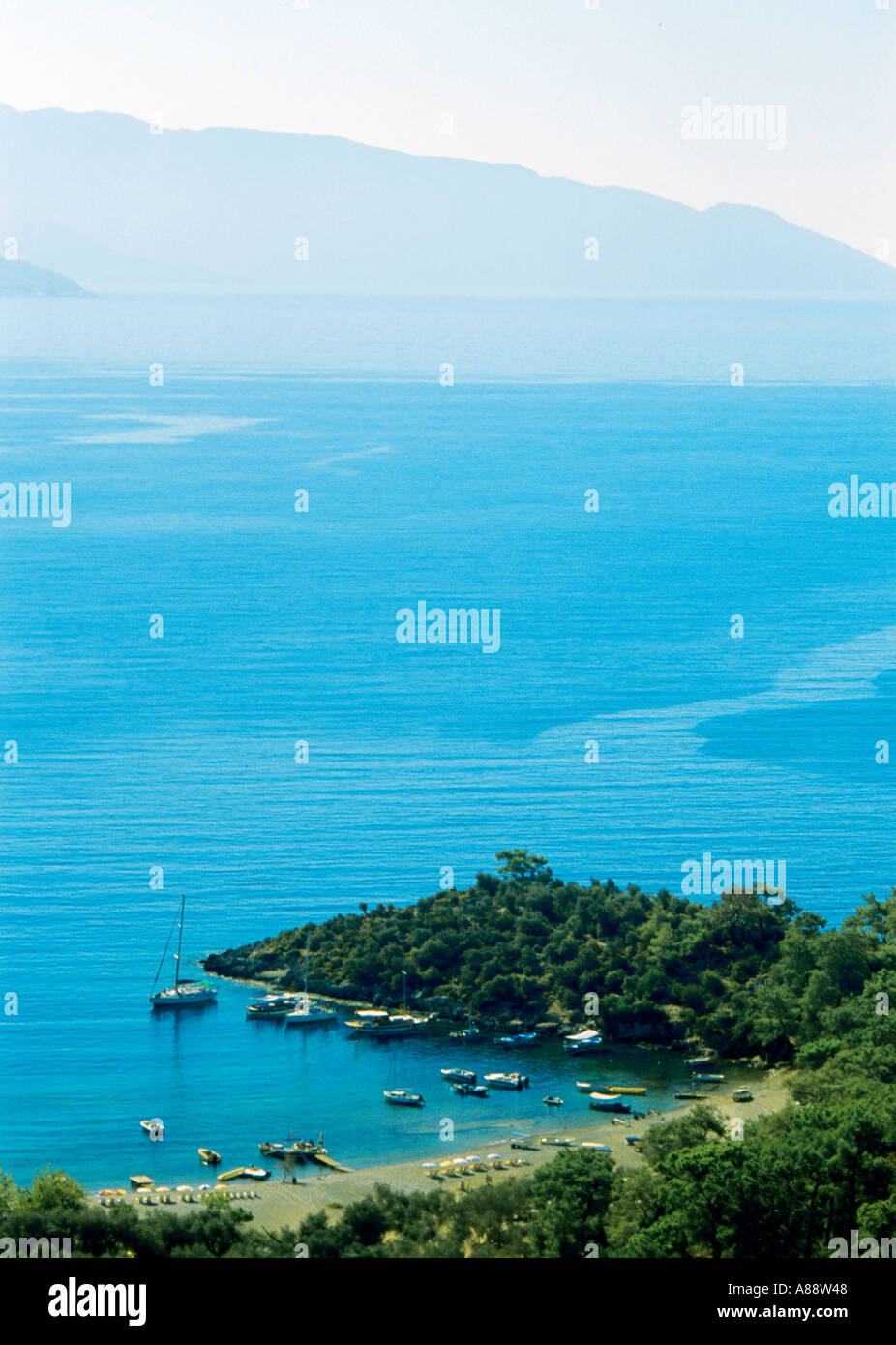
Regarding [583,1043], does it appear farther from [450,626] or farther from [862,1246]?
[450,626]

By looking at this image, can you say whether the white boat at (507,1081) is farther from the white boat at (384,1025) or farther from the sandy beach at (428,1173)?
the white boat at (384,1025)

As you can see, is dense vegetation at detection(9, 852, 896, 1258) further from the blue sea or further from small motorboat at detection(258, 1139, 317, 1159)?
small motorboat at detection(258, 1139, 317, 1159)

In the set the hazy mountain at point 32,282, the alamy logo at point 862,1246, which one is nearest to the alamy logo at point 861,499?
the hazy mountain at point 32,282

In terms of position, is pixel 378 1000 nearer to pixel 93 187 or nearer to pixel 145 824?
pixel 145 824

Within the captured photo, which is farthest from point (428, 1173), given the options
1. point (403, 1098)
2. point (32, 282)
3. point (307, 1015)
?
point (32, 282)

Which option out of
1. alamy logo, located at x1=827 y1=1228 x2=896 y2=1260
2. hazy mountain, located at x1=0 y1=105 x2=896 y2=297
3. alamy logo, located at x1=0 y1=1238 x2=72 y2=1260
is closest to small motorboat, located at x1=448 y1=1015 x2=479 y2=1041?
alamy logo, located at x1=0 y1=1238 x2=72 y2=1260

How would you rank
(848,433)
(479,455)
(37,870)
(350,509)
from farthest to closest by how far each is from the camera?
(848,433)
(479,455)
(350,509)
(37,870)

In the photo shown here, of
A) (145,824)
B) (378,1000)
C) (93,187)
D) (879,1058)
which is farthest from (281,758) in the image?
(93,187)
